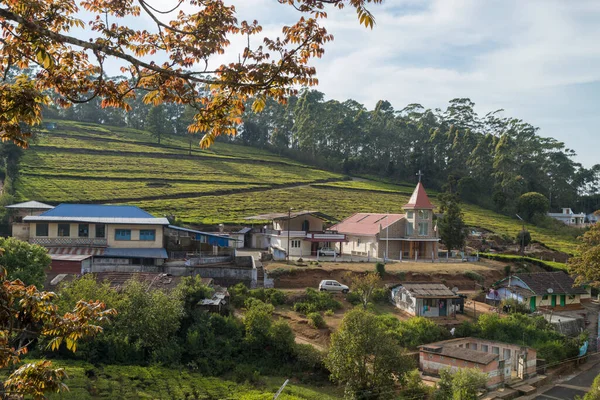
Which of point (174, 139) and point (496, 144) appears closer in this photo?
point (496, 144)

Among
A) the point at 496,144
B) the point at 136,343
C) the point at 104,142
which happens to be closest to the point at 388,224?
the point at 136,343

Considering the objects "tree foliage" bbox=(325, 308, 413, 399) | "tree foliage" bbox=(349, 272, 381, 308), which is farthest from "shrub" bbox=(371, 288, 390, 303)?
"tree foliage" bbox=(325, 308, 413, 399)

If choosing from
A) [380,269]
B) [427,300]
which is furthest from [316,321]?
[380,269]

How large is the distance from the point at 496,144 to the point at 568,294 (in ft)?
160

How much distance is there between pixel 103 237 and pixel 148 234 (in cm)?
286

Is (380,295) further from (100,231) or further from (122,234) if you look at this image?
(100,231)

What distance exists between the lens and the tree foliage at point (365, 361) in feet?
67.7

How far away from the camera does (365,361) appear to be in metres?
21.0

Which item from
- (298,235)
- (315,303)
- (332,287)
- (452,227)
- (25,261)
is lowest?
(315,303)

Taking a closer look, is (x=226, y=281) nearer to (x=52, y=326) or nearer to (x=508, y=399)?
(x=508, y=399)

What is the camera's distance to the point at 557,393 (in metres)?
23.8

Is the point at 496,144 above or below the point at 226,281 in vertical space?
above

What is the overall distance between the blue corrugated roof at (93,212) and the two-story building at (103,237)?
0.06 m

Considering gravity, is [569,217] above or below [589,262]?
above
